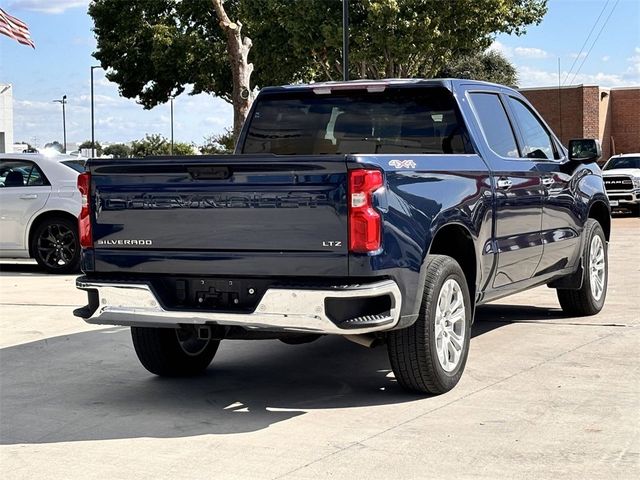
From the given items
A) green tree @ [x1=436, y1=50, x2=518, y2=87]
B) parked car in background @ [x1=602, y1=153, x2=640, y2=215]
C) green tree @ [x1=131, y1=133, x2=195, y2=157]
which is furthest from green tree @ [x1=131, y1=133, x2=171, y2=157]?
parked car in background @ [x1=602, y1=153, x2=640, y2=215]

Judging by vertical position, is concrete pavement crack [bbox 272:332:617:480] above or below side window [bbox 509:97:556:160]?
below

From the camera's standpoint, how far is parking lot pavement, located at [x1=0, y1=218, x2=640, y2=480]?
538 cm

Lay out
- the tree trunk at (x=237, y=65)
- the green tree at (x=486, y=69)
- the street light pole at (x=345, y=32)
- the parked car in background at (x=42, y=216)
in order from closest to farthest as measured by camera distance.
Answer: the parked car in background at (x=42, y=216)
the street light pole at (x=345, y=32)
the tree trunk at (x=237, y=65)
the green tree at (x=486, y=69)

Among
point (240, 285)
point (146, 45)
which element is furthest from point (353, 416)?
point (146, 45)

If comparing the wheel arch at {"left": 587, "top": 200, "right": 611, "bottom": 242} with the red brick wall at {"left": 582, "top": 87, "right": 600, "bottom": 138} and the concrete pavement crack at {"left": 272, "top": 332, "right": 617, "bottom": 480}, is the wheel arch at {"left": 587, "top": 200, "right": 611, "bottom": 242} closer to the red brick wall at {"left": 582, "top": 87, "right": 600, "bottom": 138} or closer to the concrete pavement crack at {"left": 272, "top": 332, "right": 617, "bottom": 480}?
the concrete pavement crack at {"left": 272, "top": 332, "right": 617, "bottom": 480}

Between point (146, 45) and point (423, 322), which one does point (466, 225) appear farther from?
point (146, 45)

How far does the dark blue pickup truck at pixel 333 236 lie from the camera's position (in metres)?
6.10

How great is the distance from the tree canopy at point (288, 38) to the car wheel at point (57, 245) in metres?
20.1

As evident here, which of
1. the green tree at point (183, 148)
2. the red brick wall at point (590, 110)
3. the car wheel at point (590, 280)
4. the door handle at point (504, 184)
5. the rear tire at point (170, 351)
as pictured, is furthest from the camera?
the green tree at point (183, 148)

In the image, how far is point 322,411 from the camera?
6551 mm

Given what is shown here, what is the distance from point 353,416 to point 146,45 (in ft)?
140

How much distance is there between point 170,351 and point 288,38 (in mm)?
31043

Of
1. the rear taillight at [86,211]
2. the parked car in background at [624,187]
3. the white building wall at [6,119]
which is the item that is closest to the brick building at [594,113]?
the parked car in background at [624,187]

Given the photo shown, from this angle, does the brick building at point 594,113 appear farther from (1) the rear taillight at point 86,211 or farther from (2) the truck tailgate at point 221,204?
(2) the truck tailgate at point 221,204
